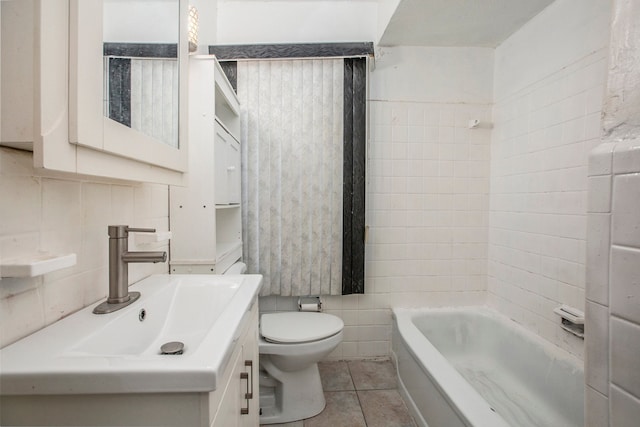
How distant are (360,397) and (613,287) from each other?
1692 mm

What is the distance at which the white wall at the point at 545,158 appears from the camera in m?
1.47

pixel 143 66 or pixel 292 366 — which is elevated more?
pixel 143 66

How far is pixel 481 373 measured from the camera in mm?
1856

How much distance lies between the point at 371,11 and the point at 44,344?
239 centimetres

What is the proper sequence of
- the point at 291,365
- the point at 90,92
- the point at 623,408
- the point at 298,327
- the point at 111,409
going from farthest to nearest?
the point at 298,327 → the point at 291,365 → the point at 90,92 → the point at 111,409 → the point at 623,408

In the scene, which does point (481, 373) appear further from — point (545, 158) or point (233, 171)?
point (233, 171)

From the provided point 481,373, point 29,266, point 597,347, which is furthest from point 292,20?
point 481,373

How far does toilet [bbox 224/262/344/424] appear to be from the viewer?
1559 millimetres

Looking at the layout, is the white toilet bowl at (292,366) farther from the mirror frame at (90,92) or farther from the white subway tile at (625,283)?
the white subway tile at (625,283)

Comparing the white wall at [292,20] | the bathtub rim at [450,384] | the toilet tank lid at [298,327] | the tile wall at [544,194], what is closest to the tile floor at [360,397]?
the bathtub rim at [450,384]

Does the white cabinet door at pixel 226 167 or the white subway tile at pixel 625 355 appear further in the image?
the white cabinet door at pixel 226 167

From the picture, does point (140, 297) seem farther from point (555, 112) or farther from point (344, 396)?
point (555, 112)

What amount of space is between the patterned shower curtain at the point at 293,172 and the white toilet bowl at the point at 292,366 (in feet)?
1.24

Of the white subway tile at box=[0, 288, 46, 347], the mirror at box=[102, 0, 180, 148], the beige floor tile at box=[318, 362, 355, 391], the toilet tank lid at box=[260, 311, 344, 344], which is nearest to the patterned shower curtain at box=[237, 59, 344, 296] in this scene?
the toilet tank lid at box=[260, 311, 344, 344]
